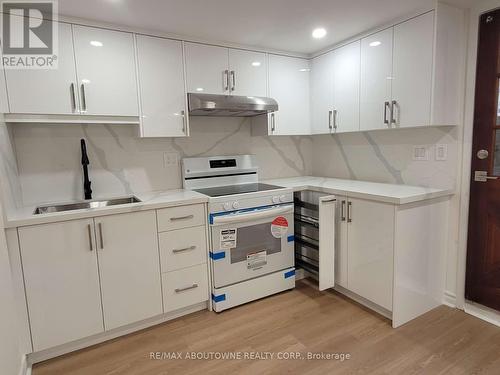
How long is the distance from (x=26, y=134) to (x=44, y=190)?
41 centimetres

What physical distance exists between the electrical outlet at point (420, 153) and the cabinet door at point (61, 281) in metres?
2.40

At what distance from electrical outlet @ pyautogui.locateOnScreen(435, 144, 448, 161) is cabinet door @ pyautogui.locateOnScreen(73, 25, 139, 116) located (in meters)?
2.24

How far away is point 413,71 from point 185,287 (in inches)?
87.2

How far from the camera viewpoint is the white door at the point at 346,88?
2.54 m

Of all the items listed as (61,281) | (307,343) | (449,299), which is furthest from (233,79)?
(449,299)

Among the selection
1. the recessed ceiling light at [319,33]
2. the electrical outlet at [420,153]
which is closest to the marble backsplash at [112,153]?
the recessed ceiling light at [319,33]

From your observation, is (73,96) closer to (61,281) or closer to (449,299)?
(61,281)

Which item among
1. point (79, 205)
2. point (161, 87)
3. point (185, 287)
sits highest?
point (161, 87)

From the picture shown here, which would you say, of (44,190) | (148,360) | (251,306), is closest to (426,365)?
(251,306)

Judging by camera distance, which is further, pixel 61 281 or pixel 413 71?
pixel 413 71

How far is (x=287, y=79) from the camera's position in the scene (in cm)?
287

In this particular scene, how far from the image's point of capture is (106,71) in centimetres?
210

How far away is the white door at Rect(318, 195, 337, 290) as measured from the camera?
7.57 ft

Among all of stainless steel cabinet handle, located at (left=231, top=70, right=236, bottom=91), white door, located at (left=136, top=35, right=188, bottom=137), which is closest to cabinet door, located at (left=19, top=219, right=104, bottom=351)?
white door, located at (left=136, top=35, right=188, bottom=137)
